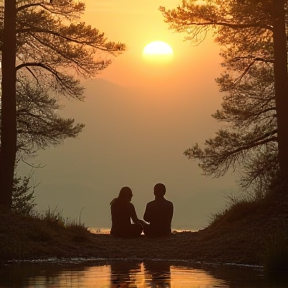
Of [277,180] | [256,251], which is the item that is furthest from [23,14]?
[256,251]

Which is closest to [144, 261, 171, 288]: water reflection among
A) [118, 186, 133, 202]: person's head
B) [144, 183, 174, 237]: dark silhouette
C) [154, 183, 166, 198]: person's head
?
[144, 183, 174, 237]: dark silhouette

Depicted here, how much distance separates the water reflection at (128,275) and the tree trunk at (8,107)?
7.95 metres

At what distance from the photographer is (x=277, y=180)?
89.2ft

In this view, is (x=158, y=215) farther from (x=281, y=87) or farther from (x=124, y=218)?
(x=281, y=87)

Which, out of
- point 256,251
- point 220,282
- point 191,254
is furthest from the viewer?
point 191,254

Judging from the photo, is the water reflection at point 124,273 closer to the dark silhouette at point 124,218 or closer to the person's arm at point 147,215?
the dark silhouette at point 124,218

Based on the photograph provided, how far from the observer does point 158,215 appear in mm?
26578

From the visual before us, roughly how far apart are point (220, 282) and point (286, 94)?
13190 millimetres

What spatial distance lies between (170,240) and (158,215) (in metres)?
1.65

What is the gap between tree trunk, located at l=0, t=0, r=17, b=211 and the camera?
27016 mm

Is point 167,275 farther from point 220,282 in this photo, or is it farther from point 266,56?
point 266,56

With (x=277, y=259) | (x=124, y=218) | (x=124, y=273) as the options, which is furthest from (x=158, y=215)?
(x=124, y=273)

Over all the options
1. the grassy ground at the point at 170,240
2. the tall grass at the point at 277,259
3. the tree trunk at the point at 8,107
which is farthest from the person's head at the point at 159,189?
the tall grass at the point at 277,259

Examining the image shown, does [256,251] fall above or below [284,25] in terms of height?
below
